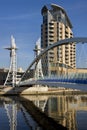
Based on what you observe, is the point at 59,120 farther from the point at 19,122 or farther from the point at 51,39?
the point at 51,39

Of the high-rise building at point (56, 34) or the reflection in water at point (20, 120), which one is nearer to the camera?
the reflection in water at point (20, 120)

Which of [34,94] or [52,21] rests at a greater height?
[52,21]

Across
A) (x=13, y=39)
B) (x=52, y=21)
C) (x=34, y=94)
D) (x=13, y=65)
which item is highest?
(x=52, y=21)

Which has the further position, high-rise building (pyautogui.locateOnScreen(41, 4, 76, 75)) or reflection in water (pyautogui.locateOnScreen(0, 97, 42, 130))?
high-rise building (pyautogui.locateOnScreen(41, 4, 76, 75))

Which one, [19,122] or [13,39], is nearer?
[19,122]

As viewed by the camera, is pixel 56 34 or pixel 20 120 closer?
pixel 20 120

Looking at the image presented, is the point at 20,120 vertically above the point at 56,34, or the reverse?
the point at 56,34

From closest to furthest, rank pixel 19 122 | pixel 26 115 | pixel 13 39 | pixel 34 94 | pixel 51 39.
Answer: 1. pixel 19 122
2. pixel 26 115
3. pixel 34 94
4. pixel 13 39
5. pixel 51 39

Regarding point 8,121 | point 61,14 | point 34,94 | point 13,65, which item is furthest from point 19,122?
point 61,14

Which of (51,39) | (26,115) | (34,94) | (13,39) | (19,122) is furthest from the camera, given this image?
(51,39)

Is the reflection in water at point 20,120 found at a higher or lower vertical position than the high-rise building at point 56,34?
lower

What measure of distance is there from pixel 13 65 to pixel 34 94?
1101 centimetres

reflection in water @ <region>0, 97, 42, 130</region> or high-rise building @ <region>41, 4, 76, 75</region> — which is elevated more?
high-rise building @ <region>41, 4, 76, 75</region>

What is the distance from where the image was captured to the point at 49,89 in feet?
278
